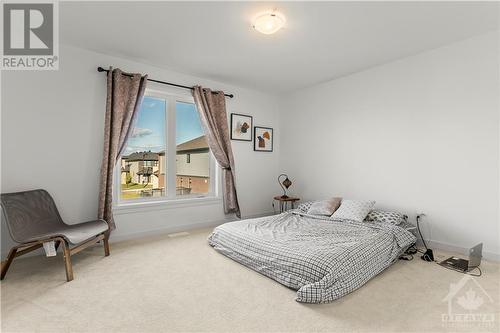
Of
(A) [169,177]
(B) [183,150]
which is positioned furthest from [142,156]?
(B) [183,150]

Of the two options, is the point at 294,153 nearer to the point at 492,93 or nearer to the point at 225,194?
the point at 225,194

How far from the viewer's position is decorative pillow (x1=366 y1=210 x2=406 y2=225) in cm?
330

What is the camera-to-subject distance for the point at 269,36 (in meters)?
2.98

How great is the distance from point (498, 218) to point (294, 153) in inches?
120

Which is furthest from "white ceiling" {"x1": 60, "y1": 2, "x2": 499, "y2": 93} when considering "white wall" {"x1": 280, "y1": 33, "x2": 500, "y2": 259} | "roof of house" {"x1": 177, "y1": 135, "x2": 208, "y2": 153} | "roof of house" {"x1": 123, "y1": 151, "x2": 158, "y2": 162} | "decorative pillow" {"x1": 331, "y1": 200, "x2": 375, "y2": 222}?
"decorative pillow" {"x1": 331, "y1": 200, "x2": 375, "y2": 222}

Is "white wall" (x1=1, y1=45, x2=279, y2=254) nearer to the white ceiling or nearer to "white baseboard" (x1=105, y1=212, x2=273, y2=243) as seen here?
"white baseboard" (x1=105, y1=212, x2=273, y2=243)

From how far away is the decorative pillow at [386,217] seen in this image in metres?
3.30

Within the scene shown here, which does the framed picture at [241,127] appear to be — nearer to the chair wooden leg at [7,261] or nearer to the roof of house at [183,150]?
the roof of house at [183,150]

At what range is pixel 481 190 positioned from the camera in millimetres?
2947

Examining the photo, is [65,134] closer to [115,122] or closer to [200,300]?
[115,122]

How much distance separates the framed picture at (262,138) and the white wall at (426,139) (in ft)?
3.18

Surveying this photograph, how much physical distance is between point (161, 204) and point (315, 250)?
2.50m

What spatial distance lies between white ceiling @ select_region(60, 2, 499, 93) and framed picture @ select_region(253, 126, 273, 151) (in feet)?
4.58

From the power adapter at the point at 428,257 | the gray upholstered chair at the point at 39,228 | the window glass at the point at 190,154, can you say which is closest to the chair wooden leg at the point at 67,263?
the gray upholstered chair at the point at 39,228
